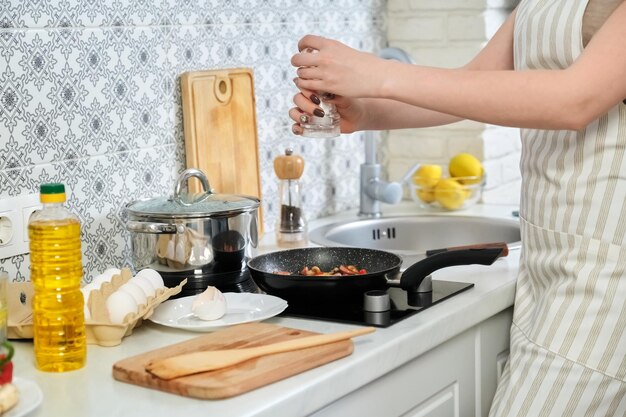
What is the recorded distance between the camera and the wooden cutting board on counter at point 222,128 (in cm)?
194

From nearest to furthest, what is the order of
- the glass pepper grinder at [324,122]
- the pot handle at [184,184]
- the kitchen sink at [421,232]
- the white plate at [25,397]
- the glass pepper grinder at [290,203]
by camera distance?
the white plate at [25,397]
the glass pepper grinder at [324,122]
the pot handle at [184,184]
the glass pepper grinder at [290,203]
the kitchen sink at [421,232]

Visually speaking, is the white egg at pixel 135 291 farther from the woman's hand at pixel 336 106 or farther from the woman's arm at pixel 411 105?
the woman's arm at pixel 411 105

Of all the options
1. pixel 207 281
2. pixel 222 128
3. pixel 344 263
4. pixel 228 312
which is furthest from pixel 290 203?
pixel 228 312

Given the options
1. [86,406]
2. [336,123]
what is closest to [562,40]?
[336,123]

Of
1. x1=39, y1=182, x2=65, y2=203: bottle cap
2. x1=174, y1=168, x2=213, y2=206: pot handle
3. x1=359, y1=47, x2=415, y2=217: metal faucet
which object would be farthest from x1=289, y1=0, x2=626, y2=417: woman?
x1=359, y1=47, x2=415, y2=217: metal faucet

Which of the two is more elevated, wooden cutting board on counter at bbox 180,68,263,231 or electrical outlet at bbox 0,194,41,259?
wooden cutting board on counter at bbox 180,68,263,231

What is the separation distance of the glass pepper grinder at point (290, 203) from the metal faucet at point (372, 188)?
343 millimetres

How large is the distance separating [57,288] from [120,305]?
0.43 ft

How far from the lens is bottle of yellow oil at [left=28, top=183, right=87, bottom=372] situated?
1271 millimetres

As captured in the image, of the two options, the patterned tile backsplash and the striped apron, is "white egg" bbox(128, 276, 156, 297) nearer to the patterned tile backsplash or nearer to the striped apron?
the patterned tile backsplash

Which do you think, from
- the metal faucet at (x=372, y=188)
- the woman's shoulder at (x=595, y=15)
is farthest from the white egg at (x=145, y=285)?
the metal faucet at (x=372, y=188)

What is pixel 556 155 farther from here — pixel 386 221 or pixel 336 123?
pixel 386 221

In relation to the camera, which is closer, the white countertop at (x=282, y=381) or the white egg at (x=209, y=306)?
the white countertop at (x=282, y=381)

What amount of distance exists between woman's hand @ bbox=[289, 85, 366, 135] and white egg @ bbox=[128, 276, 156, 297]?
13.5 inches
